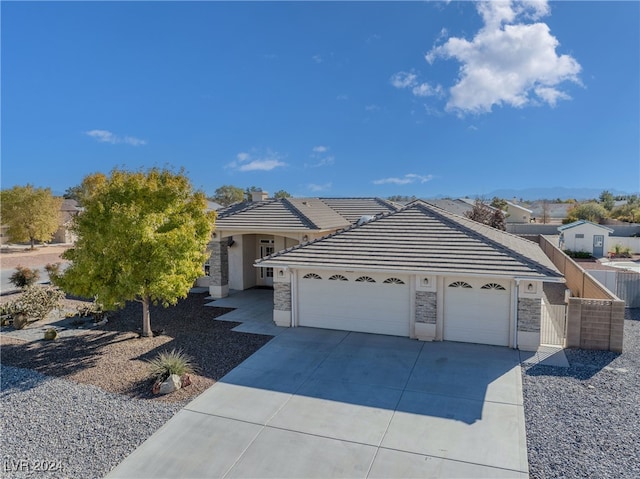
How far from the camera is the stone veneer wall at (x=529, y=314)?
37.5 feet

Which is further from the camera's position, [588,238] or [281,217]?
[588,238]

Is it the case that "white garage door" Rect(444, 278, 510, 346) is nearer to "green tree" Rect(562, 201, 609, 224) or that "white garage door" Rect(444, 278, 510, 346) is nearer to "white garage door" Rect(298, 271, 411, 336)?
"white garage door" Rect(298, 271, 411, 336)

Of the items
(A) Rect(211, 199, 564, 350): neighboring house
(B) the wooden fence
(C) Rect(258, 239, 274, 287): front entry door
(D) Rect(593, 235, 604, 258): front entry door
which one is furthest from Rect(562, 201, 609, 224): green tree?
(B) the wooden fence

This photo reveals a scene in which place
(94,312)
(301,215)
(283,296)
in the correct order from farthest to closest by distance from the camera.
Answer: (301,215), (94,312), (283,296)

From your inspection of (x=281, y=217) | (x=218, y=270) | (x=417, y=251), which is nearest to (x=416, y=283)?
(x=417, y=251)

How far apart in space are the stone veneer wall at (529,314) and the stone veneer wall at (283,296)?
7.07m

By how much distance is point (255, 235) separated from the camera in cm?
2105

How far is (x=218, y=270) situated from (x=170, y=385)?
394 inches

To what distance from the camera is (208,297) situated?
19.1 meters

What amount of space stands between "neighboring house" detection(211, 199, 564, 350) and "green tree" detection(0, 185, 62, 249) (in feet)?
130

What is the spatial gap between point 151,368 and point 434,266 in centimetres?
809

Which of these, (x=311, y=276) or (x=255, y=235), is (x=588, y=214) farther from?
(x=311, y=276)

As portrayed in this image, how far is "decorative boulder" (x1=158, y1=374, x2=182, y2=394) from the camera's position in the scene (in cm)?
914

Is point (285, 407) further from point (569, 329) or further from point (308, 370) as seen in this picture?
point (569, 329)
